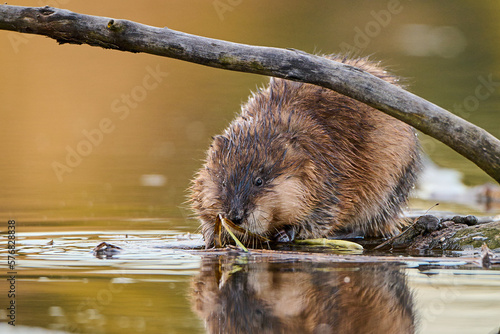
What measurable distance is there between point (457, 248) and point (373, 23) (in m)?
12.5

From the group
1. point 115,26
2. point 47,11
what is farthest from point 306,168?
point 47,11

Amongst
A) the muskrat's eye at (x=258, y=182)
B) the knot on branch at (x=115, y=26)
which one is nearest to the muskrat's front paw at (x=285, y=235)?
the muskrat's eye at (x=258, y=182)

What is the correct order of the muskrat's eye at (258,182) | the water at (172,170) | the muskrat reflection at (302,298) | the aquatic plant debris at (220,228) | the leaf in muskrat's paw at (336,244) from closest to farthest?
the muskrat reflection at (302,298), the water at (172,170), the aquatic plant debris at (220,228), the leaf in muskrat's paw at (336,244), the muskrat's eye at (258,182)

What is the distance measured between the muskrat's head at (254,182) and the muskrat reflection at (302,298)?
2.65 ft

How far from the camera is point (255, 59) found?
5.03 metres

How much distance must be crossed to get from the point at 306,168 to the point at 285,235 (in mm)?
486

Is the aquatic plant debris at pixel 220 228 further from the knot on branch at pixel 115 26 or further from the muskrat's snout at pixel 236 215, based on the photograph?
the knot on branch at pixel 115 26

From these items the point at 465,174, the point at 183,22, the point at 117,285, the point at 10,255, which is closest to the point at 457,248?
the point at 117,285

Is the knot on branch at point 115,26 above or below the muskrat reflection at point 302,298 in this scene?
above

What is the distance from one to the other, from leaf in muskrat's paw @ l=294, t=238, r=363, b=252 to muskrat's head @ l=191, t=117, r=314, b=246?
0.17 metres

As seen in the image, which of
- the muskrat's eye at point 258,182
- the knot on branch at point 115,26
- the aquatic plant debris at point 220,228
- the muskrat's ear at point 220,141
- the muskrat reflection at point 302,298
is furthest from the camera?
the muskrat's ear at point 220,141

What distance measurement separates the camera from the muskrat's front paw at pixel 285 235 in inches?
239

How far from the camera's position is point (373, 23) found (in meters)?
17.5

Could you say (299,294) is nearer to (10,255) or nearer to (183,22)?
(10,255)
